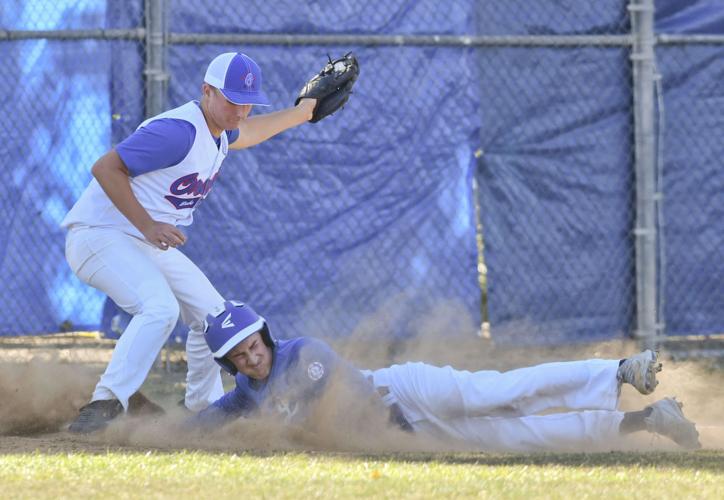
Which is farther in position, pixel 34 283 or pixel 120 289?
pixel 34 283

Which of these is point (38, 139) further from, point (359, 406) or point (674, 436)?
point (674, 436)

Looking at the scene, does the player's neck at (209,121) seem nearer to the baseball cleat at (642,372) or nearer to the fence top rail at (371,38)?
the fence top rail at (371,38)

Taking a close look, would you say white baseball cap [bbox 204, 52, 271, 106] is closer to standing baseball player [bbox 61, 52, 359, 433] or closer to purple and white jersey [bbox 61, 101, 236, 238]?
standing baseball player [bbox 61, 52, 359, 433]

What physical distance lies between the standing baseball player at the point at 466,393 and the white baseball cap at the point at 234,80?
43.9 inches

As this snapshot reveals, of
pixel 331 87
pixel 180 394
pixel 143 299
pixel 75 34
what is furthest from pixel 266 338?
pixel 75 34

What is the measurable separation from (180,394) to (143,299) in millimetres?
1742

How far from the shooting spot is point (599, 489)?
4.17m

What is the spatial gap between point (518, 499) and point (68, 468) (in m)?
1.67

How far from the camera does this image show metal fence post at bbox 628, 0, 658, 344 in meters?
8.48

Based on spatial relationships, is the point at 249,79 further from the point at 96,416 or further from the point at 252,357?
the point at 96,416

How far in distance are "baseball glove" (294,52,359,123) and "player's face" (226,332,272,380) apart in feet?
6.44

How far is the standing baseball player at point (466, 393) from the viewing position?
523 cm

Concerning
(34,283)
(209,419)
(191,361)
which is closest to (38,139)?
(34,283)

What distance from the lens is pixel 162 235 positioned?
5711mm
